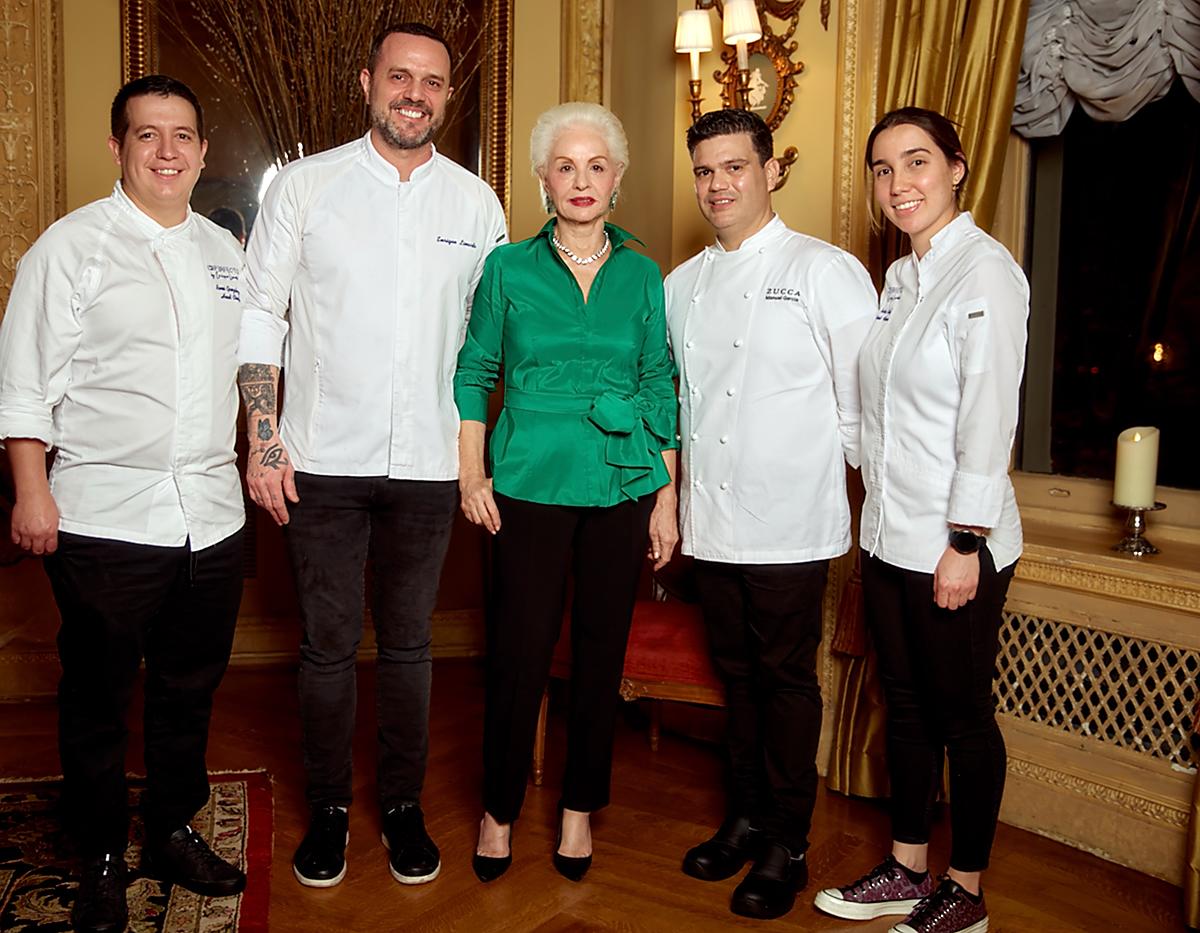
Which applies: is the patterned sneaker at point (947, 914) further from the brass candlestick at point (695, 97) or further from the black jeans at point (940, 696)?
the brass candlestick at point (695, 97)

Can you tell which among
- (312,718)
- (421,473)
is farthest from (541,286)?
(312,718)

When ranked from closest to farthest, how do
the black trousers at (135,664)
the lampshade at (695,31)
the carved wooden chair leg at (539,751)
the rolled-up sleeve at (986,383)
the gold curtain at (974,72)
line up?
A: the rolled-up sleeve at (986,383) → the black trousers at (135,664) → the gold curtain at (974,72) → the carved wooden chair leg at (539,751) → the lampshade at (695,31)

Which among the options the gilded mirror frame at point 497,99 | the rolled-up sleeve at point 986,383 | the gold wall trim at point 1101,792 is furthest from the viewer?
the gilded mirror frame at point 497,99

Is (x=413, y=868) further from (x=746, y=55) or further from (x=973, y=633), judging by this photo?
(x=746, y=55)

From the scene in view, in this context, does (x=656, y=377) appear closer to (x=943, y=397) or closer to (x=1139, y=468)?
(x=943, y=397)

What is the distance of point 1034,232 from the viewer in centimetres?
310

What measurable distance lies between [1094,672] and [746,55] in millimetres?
1906

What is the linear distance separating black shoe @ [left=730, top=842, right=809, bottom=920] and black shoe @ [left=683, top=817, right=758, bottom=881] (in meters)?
0.07

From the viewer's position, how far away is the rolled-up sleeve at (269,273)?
232 cm

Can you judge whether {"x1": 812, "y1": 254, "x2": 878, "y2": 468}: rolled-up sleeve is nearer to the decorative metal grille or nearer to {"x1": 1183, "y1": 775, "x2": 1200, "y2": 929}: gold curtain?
the decorative metal grille

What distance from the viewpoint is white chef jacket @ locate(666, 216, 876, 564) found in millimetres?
2309

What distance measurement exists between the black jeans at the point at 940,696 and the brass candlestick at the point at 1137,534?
61 cm

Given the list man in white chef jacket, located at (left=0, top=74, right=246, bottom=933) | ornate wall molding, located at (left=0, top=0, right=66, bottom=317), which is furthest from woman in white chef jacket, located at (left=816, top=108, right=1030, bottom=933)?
ornate wall molding, located at (left=0, top=0, right=66, bottom=317)

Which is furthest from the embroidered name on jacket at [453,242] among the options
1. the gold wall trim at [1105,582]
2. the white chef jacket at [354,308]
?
the gold wall trim at [1105,582]
